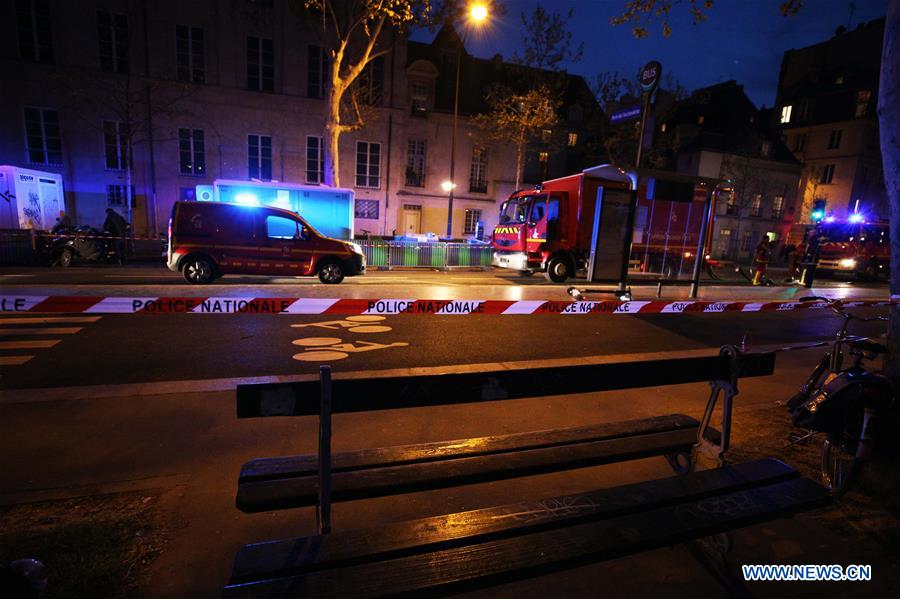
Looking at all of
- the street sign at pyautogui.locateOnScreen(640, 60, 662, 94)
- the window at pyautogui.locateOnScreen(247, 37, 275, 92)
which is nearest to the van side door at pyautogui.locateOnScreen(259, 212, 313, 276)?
the street sign at pyautogui.locateOnScreen(640, 60, 662, 94)

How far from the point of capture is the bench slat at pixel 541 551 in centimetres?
177

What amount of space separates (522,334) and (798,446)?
4.34 m

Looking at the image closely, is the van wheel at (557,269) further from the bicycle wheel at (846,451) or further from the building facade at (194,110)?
the building facade at (194,110)

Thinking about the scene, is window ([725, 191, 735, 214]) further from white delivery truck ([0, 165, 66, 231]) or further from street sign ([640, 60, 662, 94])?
white delivery truck ([0, 165, 66, 231])

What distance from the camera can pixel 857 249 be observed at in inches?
907

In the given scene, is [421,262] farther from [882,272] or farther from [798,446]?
[882,272]

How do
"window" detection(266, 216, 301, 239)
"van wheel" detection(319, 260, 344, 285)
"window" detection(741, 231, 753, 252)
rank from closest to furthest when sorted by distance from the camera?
"window" detection(266, 216, 301, 239), "van wheel" detection(319, 260, 344, 285), "window" detection(741, 231, 753, 252)

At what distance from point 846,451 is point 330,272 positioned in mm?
12004

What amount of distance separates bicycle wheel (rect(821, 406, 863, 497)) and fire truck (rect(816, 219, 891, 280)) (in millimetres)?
25512

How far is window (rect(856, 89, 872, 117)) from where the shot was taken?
3888 centimetres

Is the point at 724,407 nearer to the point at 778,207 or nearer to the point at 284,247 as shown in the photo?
the point at 284,247

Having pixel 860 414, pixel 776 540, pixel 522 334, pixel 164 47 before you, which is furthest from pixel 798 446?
pixel 164 47

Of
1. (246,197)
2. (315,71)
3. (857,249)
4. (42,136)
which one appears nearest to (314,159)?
(315,71)

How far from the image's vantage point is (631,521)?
2.25m
